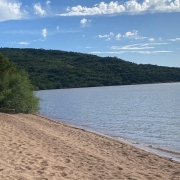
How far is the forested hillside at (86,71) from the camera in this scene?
4409 inches

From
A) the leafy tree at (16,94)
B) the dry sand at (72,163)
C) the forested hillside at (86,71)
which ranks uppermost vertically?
the forested hillside at (86,71)

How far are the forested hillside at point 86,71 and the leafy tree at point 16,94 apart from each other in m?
81.6

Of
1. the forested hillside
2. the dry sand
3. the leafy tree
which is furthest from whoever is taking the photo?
the forested hillside

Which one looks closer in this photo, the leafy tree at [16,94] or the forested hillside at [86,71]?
the leafy tree at [16,94]

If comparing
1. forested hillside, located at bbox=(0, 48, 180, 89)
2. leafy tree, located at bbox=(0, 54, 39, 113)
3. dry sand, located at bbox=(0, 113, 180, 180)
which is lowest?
dry sand, located at bbox=(0, 113, 180, 180)

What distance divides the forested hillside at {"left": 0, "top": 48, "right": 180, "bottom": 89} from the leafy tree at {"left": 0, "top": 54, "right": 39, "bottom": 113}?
81.6 metres

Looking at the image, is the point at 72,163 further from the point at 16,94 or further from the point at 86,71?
the point at 86,71

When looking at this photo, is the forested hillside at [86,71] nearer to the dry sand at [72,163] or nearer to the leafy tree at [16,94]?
the leafy tree at [16,94]

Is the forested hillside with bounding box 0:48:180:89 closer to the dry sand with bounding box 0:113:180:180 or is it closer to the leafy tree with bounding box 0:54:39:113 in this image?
the leafy tree with bounding box 0:54:39:113

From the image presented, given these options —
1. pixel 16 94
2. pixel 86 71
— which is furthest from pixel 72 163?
pixel 86 71

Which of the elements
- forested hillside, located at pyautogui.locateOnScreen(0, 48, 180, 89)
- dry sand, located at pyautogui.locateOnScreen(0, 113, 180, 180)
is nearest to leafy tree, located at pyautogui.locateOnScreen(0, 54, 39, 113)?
dry sand, located at pyautogui.locateOnScreen(0, 113, 180, 180)

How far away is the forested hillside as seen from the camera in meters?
112

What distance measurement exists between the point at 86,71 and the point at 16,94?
3867 inches

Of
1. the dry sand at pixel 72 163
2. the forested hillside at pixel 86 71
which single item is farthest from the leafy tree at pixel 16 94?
the forested hillside at pixel 86 71
